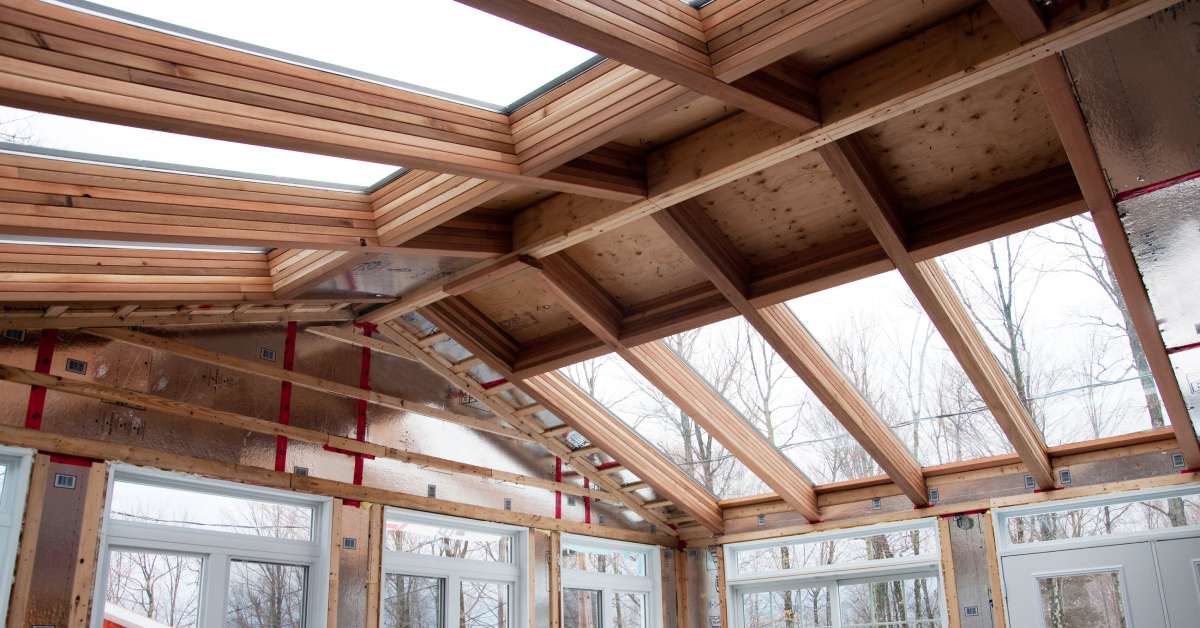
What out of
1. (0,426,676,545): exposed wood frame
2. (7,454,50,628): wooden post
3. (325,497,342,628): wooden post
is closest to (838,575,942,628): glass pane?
(0,426,676,545): exposed wood frame

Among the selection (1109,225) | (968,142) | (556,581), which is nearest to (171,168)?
(968,142)

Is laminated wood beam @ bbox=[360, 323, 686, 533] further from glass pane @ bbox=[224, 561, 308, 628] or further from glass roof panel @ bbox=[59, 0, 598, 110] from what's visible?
glass roof panel @ bbox=[59, 0, 598, 110]

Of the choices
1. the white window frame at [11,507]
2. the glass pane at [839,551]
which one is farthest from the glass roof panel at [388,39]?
the glass pane at [839,551]

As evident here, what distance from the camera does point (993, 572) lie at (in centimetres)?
764

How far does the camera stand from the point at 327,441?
690 centimetres

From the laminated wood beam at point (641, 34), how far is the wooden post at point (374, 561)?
4.29m

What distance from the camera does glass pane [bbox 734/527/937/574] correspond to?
831 cm

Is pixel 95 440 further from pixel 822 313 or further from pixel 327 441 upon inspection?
pixel 822 313

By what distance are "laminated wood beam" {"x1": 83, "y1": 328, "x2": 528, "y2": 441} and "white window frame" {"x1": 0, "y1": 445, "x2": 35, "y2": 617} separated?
85 centimetres

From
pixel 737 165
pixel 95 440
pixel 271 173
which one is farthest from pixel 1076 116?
pixel 95 440

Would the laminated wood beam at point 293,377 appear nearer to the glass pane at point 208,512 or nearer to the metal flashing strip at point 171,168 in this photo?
the glass pane at point 208,512

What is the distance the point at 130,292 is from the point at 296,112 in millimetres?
2135

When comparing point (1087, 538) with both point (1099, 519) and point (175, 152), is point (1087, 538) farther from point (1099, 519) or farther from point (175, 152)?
point (175, 152)

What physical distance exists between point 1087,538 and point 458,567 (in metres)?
4.82
